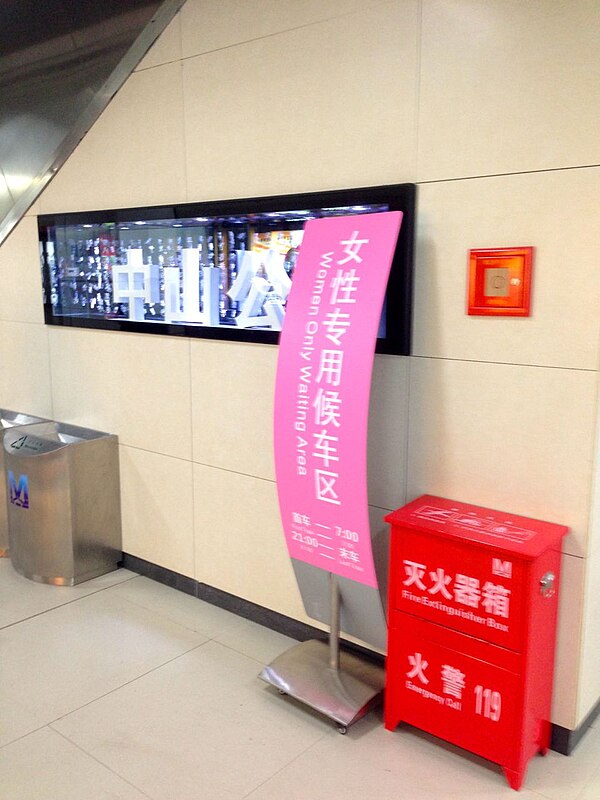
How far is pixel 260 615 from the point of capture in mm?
3020

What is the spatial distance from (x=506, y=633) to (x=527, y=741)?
1.14 ft

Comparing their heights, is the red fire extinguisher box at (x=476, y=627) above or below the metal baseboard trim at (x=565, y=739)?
above

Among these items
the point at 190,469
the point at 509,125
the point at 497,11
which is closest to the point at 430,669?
the point at 190,469

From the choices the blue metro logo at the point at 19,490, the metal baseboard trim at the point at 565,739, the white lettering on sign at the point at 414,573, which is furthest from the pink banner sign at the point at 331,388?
the blue metro logo at the point at 19,490

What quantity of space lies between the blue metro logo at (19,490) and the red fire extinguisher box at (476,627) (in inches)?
A: 77.4

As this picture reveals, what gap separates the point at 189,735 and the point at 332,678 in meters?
0.51

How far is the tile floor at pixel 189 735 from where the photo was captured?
2.07 metres

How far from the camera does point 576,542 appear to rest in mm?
2115

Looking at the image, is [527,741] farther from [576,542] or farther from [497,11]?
[497,11]

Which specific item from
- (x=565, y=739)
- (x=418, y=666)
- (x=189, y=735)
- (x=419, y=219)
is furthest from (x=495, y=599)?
(x=419, y=219)

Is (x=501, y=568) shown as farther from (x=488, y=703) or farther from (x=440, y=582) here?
(x=488, y=703)

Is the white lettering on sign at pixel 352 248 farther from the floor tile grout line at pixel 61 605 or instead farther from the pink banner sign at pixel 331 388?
the floor tile grout line at pixel 61 605

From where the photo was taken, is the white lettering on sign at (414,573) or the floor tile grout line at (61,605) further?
the floor tile grout line at (61,605)

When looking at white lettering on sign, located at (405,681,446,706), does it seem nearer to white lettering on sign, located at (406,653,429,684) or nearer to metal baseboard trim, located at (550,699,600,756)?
white lettering on sign, located at (406,653,429,684)
